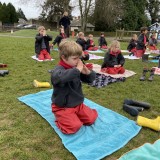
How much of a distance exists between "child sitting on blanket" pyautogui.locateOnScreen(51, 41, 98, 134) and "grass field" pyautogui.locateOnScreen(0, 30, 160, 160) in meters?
0.29

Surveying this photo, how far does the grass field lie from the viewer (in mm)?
2907

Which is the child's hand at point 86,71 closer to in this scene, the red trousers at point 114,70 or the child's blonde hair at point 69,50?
the child's blonde hair at point 69,50

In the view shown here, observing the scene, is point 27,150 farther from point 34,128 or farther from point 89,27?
point 89,27

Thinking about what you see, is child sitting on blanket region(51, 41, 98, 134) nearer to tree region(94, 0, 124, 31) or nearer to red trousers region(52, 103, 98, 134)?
red trousers region(52, 103, 98, 134)

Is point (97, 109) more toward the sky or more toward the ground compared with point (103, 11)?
more toward the ground

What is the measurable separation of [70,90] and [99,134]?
80 cm

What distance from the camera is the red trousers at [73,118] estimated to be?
10.8ft

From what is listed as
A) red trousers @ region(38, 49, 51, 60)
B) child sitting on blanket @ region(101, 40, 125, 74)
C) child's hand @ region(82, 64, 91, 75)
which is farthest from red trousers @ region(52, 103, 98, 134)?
red trousers @ region(38, 49, 51, 60)

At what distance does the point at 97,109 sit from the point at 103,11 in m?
28.9

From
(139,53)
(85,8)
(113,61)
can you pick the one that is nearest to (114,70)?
(113,61)

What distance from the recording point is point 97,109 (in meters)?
4.18

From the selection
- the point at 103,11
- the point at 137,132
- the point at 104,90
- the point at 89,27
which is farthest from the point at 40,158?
the point at 89,27

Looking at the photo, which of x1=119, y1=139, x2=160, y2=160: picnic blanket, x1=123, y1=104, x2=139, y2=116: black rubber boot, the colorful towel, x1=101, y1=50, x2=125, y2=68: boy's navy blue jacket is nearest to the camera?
x1=119, y1=139, x2=160, y2=160: picnic blanket

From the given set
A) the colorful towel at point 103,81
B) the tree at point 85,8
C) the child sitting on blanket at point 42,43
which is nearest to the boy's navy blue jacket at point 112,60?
the colorful towel at point 103,81
